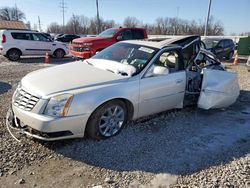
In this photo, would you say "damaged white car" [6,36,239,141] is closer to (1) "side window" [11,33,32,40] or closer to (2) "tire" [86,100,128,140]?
(2) "tire" [86,100,128,140]

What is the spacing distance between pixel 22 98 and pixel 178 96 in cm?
294

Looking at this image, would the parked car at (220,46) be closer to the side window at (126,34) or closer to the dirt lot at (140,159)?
the side window at (126,34)

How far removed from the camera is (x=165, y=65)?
15.7 feet

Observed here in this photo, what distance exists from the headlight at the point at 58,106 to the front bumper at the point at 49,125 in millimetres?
70

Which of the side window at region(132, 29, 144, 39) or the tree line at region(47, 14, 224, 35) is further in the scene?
the tree line at region(47, 14, 224, 35)

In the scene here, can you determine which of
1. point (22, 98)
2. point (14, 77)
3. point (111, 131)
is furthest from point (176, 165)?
point (14, 77)

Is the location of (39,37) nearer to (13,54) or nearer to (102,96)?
(13,54)

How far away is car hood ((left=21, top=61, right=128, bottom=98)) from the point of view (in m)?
3.36

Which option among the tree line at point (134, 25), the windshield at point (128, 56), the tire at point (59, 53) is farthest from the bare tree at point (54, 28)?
the windshield at point (128, 56)

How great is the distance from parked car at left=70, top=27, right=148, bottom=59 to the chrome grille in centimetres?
741

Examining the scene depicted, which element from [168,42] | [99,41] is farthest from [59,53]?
[168,42]

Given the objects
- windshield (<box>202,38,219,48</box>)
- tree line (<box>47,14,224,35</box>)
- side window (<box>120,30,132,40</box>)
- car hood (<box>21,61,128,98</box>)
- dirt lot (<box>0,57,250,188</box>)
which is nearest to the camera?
dirt lot (<box>0,57,250,188</box>)

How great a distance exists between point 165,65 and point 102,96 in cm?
187

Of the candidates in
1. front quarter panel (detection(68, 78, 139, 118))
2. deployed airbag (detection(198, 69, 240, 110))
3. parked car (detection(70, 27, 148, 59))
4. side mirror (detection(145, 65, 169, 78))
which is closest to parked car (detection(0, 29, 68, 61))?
parked car (detection(70, 27, 148, 59))
